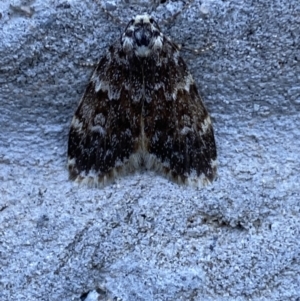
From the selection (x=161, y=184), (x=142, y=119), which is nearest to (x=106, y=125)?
(x=142, y=119)

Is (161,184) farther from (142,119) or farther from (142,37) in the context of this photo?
(142,37)

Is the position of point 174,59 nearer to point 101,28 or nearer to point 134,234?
point 101,28

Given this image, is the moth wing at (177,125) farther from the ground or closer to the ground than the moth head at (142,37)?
closer to the ground

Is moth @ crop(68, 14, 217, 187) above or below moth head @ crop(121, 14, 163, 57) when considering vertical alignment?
below
